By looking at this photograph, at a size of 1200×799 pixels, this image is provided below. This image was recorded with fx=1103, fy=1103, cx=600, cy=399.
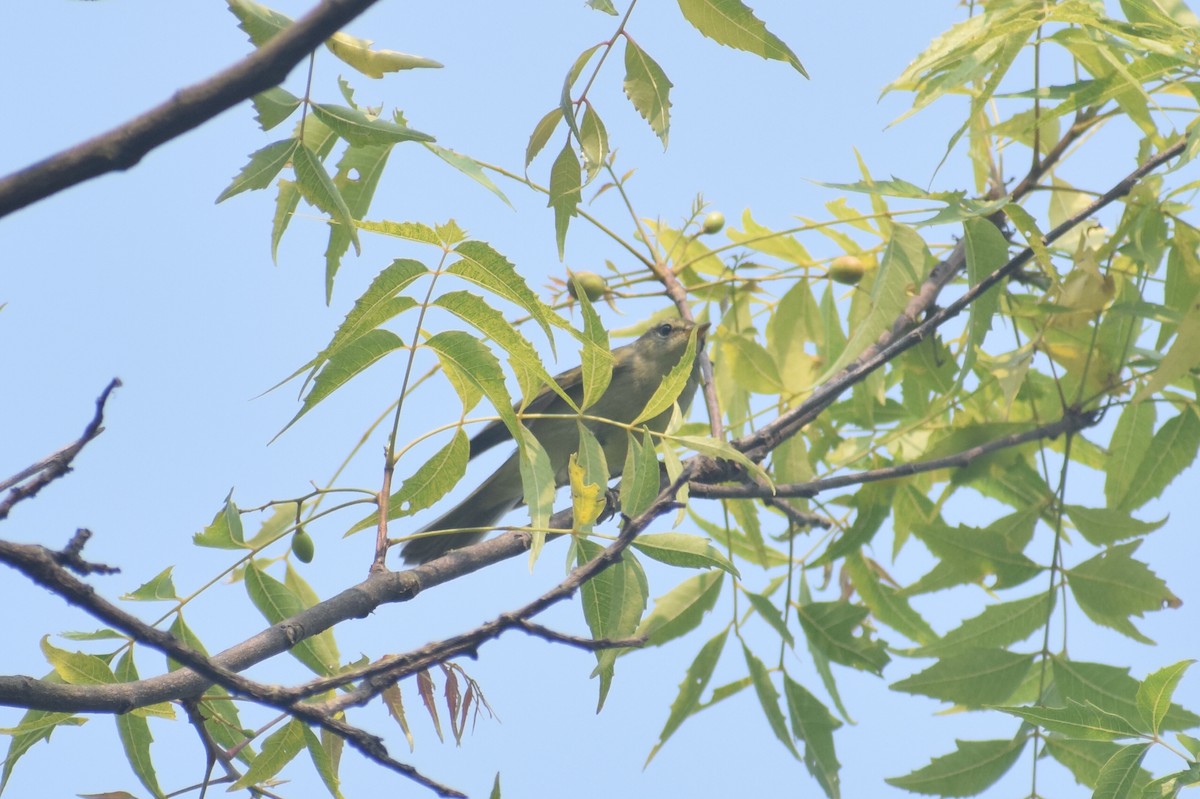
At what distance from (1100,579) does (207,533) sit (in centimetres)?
307

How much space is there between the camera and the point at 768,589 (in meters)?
4.70

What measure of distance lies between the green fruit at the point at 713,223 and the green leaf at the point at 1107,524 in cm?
188

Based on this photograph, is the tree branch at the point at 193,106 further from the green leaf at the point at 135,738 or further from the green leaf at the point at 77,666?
the green leaf at the point at 135,738

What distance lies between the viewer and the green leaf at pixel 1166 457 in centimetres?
420

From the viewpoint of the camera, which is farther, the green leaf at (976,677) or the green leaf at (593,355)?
the green leaf at (976,677)

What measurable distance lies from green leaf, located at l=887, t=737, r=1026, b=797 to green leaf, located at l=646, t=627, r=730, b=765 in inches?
32.6

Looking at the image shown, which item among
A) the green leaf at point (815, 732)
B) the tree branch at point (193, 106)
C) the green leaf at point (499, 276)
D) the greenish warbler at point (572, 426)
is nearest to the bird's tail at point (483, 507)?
the greenish warbler at point (572, 426)

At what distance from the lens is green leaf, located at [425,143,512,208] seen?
283cm

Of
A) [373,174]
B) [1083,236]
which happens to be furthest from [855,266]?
[373,174]

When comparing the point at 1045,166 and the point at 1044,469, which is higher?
the point at 1045,166

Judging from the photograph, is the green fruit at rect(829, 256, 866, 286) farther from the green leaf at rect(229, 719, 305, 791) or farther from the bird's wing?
the green leaf at rect(229, 719, 305, 791)

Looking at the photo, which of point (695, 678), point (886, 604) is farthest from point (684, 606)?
point (886, 604)

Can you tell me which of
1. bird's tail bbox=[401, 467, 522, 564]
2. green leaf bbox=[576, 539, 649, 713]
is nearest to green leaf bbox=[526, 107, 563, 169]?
green leaf bbox=[576, 539, 649, 713]

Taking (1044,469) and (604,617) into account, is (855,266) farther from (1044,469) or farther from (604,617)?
(604,617)
